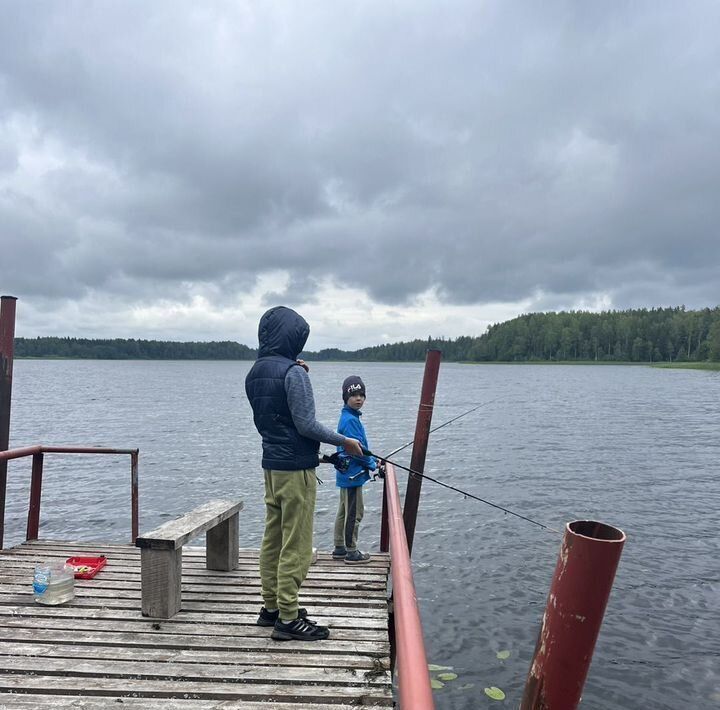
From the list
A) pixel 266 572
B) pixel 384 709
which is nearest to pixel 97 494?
pixel 266 572

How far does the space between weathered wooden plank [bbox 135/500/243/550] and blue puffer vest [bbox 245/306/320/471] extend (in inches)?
46.1

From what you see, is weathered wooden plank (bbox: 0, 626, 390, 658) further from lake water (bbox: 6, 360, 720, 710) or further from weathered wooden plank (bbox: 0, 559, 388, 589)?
lake water (bbox: 6, 360, 720, 710)

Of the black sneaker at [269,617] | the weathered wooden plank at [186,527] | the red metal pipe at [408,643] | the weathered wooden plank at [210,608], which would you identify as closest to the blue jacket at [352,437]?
the weathered wooden plank at [186,527]

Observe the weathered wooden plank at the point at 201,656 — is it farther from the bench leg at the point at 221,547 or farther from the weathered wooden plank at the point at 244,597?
the bench leg at the point at 221,547

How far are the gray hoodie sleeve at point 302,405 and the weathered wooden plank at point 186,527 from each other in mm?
1542

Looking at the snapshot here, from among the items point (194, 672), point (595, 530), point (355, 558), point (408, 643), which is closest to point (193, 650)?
point (194, 672)

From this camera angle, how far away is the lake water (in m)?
7.52

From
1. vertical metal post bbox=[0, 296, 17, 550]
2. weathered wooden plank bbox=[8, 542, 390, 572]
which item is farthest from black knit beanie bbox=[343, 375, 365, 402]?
vertical metal post bbox=[0, 296, 17, 550]

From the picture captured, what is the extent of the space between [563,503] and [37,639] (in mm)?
13769

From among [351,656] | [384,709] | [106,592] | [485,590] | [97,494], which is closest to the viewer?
[384,709]

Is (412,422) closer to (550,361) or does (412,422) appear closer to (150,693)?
(150,693)

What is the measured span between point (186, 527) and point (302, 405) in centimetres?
179

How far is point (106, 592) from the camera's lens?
5.45 meters

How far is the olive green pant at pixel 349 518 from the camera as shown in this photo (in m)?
6.69
